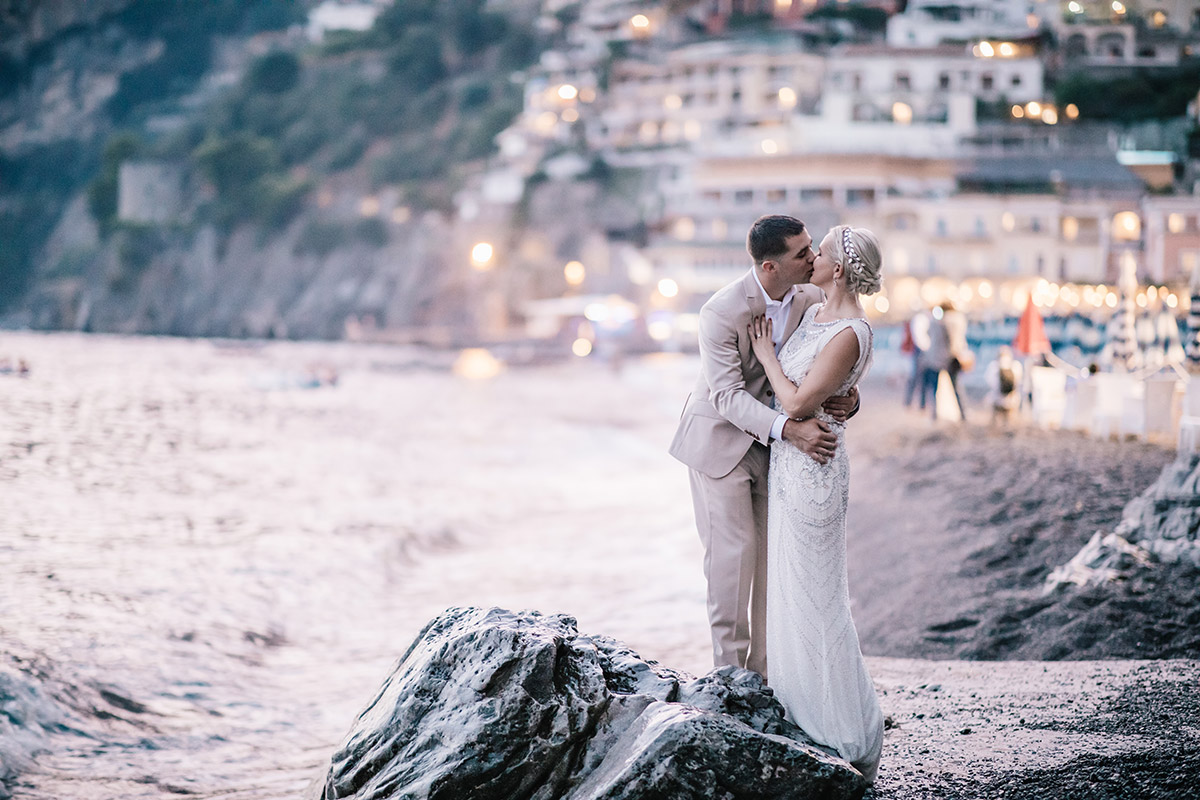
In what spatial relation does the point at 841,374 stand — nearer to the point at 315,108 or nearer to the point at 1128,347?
the point at 1128,347

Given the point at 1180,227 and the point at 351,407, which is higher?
the point at 1180,227

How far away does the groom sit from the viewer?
356 centimetres

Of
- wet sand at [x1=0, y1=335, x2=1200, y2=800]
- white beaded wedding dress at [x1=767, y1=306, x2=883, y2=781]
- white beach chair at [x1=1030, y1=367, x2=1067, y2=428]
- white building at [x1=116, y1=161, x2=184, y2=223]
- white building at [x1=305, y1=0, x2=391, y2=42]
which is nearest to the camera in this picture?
white beaded wedding dress at [x1=767, y1=306, x2=883, y2=781]

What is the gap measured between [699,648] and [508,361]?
1793 inches

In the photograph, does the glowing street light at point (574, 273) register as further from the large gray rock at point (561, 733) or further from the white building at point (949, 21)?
the large gray rock at point (561, 733)

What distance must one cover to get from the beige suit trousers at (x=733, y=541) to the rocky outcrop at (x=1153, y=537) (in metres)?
3.31

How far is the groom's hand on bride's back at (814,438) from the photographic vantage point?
3.34m

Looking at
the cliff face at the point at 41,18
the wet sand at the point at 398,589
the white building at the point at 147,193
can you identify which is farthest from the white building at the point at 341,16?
the wet sand at the point at 398,589

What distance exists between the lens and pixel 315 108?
95812 millimetres

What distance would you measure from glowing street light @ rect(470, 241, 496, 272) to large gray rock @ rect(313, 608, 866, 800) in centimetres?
6095

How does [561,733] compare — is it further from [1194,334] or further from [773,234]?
[1194,334]

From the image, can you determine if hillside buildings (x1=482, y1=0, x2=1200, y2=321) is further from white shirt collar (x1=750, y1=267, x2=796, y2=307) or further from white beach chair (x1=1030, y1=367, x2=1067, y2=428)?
white shirt collar (x1=750, y1=267, x2=796, y2=307)

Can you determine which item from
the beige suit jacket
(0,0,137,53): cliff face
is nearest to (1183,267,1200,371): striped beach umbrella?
the beige suit jacket

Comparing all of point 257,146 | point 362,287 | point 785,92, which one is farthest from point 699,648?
point 257,146
